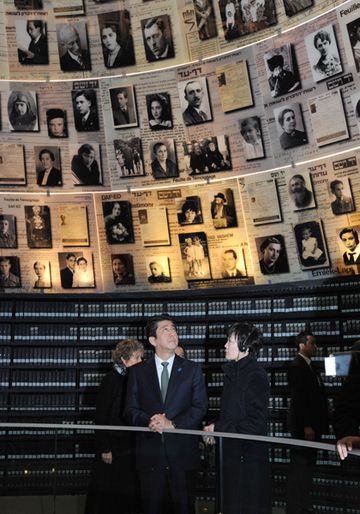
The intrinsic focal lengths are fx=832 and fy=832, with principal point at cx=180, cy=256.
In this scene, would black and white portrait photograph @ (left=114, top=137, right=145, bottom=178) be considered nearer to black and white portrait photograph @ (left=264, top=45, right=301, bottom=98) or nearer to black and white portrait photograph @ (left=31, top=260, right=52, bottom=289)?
black and white portrait photograph @ (left=31, top=260, right=52, bottom=289)

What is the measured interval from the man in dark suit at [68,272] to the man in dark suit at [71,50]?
2.61 m

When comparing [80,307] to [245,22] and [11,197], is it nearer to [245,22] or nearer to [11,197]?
[11,197]

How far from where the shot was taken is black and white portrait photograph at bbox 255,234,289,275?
33.6 ft

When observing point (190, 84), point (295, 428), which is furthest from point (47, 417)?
point (190, 84)

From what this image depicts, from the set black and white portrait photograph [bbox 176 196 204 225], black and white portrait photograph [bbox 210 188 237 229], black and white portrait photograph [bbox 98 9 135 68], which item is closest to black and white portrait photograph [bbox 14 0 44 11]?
black and white portrait photograph [bbox 98 9 135 68]

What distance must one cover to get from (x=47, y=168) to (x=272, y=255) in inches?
134

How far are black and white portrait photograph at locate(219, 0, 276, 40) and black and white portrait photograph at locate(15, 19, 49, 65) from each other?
102 inches

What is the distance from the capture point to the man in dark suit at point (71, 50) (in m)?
11.5

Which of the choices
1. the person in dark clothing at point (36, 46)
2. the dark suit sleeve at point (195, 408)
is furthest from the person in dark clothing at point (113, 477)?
the person in dark clothing at point (36, 46)

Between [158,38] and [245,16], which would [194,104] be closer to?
[158,38]

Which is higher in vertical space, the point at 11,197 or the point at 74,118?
the point at 74,118

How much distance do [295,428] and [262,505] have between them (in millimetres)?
3736

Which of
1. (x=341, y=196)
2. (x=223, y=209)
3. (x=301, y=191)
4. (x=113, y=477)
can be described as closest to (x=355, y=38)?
(x=341, y=196)

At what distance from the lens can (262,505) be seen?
4.21m
